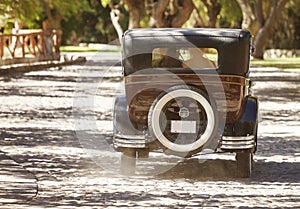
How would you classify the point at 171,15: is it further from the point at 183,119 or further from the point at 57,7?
the point at 183,119

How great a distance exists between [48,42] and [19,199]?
124 feet

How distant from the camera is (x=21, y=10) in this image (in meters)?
39.7

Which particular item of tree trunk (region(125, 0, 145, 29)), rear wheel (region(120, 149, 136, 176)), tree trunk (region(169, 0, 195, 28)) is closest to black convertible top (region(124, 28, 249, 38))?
rear wheel (region(120, 149, 136, 176))

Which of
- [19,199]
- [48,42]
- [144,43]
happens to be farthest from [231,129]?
[48,42]

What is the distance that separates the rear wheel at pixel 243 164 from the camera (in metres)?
10.7

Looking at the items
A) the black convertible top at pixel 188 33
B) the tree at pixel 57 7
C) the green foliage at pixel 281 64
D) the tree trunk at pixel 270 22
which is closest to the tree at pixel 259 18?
the tree trunk at pixel 270 22

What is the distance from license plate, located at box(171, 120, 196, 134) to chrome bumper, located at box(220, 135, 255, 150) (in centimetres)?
36

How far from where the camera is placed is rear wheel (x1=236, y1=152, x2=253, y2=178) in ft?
35.1

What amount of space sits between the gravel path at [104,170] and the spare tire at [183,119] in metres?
0.43

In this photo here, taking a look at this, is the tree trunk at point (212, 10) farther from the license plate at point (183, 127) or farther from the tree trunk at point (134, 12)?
the license plate at point (183, 127)

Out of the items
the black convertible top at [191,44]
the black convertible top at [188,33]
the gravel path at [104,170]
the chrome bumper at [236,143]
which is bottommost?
the gravel path at [104,170]

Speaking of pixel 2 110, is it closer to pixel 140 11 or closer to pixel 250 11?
pixel 140 11

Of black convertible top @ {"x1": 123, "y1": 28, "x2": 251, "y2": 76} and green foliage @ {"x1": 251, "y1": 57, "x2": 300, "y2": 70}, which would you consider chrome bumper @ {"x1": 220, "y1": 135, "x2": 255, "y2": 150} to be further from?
green foliage @ {"x1": 251, "y1": 57, "x2": 300, "y2": 70}

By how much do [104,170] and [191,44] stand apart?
5.89 feet
